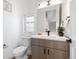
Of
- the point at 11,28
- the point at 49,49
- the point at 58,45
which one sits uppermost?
the point at 11,28

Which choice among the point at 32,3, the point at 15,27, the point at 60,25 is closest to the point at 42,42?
the point at 60,25

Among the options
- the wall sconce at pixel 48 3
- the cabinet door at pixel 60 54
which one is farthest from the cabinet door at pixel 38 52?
the wall sconce at pixel 48 3

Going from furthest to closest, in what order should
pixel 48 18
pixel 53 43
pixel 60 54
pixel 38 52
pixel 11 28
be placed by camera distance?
pixel 11 28
pixel 48 18
pixel 38 52
pixel 53 43
pixel 60 54

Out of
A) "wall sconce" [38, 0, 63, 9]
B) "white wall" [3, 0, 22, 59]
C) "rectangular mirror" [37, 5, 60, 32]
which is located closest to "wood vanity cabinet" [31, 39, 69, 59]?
"rectangular mirror" [37, 5, 60, 32]

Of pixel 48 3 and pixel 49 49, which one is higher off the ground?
pixel 48 3

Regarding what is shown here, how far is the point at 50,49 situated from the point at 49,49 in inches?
1.3

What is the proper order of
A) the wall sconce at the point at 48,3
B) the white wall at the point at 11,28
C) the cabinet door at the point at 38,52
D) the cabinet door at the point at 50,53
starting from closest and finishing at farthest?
the cabinet door at the point at 50,53, the cabinet door at the point at 38,52, the wall sconce at the point at 48,3, the white wall at the point at 11,28

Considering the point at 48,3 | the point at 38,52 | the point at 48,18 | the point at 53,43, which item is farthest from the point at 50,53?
the point at 48,3

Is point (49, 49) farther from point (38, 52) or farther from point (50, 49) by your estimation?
point (38, 52)

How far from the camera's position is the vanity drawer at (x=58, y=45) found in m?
2.23

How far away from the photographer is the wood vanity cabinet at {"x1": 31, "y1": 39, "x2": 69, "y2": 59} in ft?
7.49

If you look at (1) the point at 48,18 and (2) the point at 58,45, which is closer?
(2) the point at 58,45

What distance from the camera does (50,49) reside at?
2.63m

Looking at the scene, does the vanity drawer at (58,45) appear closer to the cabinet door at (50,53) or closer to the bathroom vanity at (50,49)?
the bathroom vanity at (50,49)
